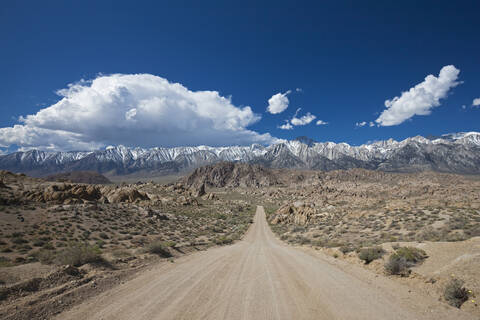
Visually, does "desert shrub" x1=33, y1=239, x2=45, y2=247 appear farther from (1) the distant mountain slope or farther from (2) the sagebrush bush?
(1) the distant mountain slope

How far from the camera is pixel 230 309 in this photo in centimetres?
599

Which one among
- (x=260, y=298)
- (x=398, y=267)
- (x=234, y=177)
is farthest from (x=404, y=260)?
(x=234, y=177)

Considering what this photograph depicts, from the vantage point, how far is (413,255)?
32.2ft

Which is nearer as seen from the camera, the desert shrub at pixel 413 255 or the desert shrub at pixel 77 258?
the desert shrub at pixel 77 258

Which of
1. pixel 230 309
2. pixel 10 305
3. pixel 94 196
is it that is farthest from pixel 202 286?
pixel 94 196

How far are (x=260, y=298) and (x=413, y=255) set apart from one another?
836 cm

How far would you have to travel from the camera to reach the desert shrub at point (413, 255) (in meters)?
9.63

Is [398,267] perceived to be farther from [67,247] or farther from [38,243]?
[38,243]

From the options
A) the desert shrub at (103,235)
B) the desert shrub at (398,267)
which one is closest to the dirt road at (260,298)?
the desert shrub at (398,267)

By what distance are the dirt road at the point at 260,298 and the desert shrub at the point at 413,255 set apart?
228cm

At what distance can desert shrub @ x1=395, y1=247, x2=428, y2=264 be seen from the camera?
9.63 m

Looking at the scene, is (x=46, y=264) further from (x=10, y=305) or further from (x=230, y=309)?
(x=230, y=309)

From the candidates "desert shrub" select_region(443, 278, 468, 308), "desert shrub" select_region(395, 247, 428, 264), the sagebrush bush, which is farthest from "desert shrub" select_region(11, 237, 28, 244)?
"desert shrub" select_region(395, 247, 428, 264)

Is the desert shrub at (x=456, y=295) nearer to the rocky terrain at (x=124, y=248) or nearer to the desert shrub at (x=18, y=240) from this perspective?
the rocky terrain at (x=124, y=248)
